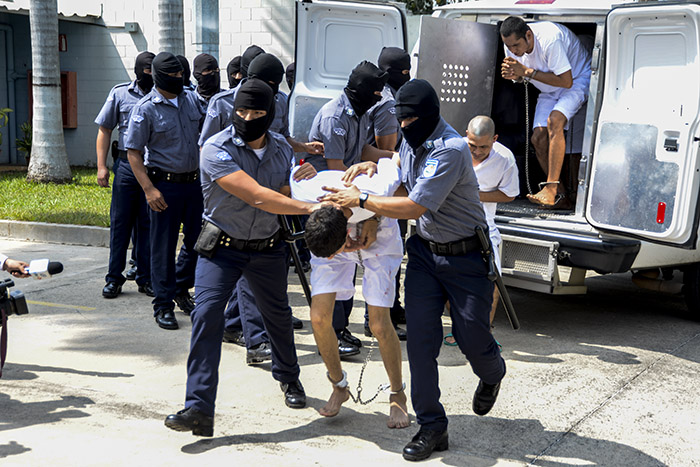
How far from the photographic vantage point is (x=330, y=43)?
732 cm

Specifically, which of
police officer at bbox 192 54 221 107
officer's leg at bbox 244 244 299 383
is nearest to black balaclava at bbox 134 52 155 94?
police officer at bbox 192 54 221 107

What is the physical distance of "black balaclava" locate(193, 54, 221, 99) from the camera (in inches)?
275

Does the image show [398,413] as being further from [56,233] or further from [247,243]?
[56,233]

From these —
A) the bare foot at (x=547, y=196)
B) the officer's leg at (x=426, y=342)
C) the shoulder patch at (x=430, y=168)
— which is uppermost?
the shoulder patch at (x=430, y=168)

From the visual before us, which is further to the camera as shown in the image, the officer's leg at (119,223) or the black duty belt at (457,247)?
the officer's leg at (119,223)

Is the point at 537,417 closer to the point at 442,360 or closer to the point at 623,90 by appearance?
the point at 442,360

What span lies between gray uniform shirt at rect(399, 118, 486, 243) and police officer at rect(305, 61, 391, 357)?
1252mm

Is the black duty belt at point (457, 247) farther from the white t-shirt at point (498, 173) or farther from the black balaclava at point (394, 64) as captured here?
the black balaclava at point (394, 64)

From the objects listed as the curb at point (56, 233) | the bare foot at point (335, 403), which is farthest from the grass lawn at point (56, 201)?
the bare foot at point (335, 403)

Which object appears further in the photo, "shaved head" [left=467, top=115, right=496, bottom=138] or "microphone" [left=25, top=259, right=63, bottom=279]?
"shaved head" [left=467, top=115, right=496, bottom=138]

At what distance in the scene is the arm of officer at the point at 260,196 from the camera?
13.6 feet

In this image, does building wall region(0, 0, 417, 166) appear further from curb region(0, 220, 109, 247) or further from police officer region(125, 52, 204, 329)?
police officer region(125, 52, 204, 329)

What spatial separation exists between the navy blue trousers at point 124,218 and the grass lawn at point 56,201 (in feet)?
8.92

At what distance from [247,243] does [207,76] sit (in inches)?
120
